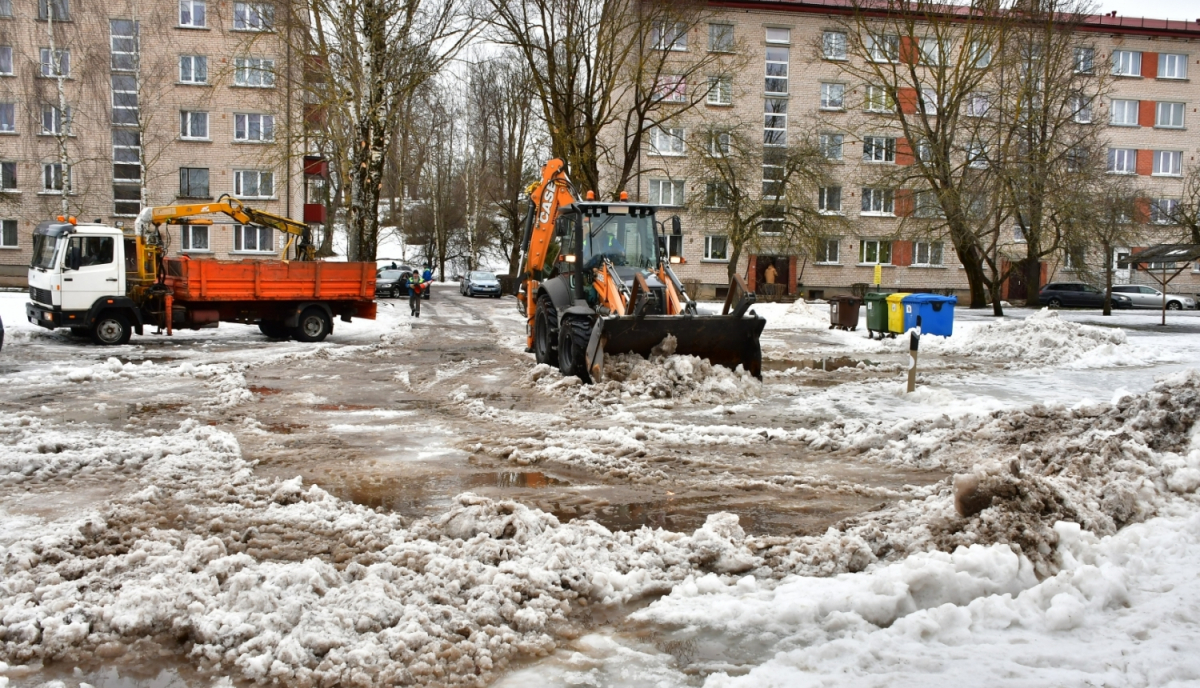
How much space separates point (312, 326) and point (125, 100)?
2659 cm

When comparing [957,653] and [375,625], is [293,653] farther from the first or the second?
[957,653]

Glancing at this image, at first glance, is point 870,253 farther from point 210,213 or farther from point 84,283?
point 84,283

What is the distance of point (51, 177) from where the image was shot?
40656 millimetres

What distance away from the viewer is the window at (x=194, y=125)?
138 feet

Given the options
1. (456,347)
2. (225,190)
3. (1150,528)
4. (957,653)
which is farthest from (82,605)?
(225,190)

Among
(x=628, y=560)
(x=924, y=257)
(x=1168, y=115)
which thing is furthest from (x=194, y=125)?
(x=1168, y=115)

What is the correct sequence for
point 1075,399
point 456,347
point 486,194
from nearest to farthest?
point 1075,399
point 456,347
point 486,194

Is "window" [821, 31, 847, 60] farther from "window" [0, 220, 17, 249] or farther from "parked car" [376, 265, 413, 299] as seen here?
"window" [0, 220, 17, 249]

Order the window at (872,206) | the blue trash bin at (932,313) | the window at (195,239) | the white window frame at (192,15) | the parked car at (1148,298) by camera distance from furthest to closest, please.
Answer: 1. the window at (872,206)
2. the parked car at (1148,298)
3. the window at (195,239)
4. the white window frame at (192,15)
5. the blue trash bin at (932,313)

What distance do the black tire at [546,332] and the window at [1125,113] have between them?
46.5m

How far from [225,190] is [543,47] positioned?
2017 cm

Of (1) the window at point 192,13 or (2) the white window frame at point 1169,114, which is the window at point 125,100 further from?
(2) the white window frame at point 1169,114

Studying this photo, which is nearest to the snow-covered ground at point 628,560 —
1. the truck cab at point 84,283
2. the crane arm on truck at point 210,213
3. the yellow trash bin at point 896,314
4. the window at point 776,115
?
the truck cab at point 84,283

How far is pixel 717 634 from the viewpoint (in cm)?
426
